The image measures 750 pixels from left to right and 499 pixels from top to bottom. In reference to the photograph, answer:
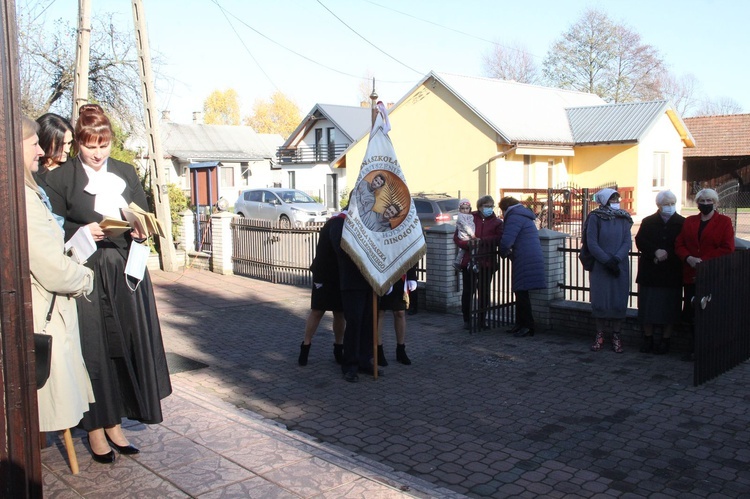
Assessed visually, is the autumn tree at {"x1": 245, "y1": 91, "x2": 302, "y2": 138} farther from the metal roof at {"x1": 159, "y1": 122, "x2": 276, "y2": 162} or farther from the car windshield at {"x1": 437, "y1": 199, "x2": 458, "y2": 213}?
the car windshield at {"x1": 437, "y1": 199, "x2": 458, "y2": 213}

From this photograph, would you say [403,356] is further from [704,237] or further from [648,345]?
[704,237]

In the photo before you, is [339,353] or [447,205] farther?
[447,205]

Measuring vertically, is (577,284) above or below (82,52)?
below

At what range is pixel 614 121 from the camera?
32.5m

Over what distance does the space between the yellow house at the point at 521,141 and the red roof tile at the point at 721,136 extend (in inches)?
217

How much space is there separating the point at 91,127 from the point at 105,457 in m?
2.06

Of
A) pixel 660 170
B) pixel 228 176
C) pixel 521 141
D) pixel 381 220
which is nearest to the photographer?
pixel 381 220

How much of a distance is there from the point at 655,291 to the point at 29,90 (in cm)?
1865

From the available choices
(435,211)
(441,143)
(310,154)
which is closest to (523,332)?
(435,211)

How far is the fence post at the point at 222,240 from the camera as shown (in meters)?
15.3

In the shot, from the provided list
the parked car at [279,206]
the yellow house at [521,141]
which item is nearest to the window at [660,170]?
the yellow house at [521,141]

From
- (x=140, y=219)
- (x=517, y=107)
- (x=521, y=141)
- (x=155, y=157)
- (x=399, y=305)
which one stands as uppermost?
(x=517, y=107)

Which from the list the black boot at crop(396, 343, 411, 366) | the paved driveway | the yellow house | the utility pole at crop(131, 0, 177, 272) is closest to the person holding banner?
the black boot at crop(396, 343, 411, 366)

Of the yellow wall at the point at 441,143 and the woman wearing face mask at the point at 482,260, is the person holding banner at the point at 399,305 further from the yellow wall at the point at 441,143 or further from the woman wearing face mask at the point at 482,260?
the yellow wall at the point at 441,143
